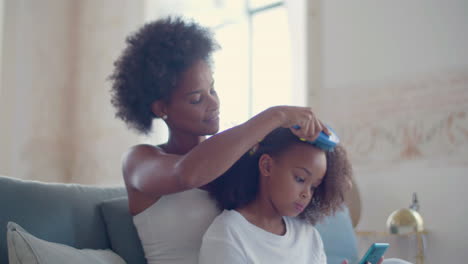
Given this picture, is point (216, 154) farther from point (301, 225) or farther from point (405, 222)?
point (405, 222)

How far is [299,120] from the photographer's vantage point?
51.3 inches

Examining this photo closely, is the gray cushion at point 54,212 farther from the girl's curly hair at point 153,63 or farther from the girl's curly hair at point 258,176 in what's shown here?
the girl's curly hair at point 258,176

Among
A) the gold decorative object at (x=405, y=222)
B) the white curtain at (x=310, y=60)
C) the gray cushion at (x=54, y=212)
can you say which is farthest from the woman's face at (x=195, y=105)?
the white curtain at (x=310, y=60)

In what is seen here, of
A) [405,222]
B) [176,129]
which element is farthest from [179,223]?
[405,222]

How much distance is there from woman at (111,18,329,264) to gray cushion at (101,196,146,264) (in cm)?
8

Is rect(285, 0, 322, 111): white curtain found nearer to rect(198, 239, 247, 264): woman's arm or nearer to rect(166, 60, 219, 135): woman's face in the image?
rect(166, 60, 219, 135): woman's face

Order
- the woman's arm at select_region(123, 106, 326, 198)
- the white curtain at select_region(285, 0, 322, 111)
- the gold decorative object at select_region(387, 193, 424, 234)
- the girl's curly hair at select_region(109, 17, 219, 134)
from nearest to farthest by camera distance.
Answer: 1. the woman's arm at select_region(123, 106, 326, 198)
2. the girl's curly hair at select_region(109, 17, 219, 134)
3. the gold decorative object at select_region(387, 193, 424, 234)
4. the white curtain at select_region(285, 0, 322, 111)

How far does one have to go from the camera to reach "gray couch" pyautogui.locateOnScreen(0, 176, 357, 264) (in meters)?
1.50

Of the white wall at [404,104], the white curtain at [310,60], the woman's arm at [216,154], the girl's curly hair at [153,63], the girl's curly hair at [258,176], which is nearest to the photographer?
the woman's arm at [216,154]

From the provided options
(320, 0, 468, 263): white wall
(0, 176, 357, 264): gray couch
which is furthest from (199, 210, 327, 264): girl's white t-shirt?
(320, 0, 468, 263): white wall

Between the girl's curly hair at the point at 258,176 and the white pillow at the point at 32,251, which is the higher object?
the girl's curly hair at the point at 258,176

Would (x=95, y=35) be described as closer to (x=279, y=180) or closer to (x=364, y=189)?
(x=364, y=189)

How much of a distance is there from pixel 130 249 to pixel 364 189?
6.64 ft

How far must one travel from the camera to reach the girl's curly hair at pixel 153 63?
1.58m
